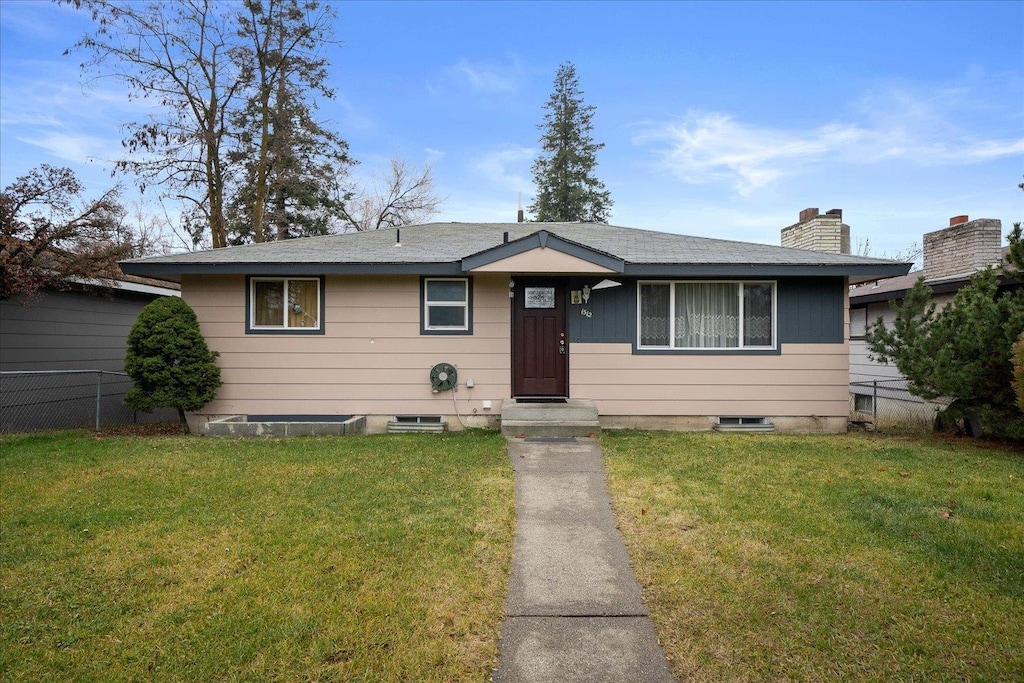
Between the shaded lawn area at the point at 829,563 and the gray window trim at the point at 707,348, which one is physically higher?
the gray window trim at the point at 707,348

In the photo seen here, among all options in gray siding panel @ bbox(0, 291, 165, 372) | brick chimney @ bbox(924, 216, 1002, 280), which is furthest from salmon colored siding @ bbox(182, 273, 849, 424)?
brick chimney @ bbox(924, 216, 1002, 280)

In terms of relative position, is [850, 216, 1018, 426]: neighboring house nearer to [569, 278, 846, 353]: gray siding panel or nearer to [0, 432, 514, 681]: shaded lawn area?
[569, 278, 846, 353]: gray siding panel

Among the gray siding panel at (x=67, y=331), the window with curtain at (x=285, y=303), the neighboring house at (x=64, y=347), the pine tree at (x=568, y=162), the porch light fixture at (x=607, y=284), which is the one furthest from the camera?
the pine tree at (x=568, y=162)

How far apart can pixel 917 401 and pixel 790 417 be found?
155 inches

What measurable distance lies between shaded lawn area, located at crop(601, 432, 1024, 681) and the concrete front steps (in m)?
1.44

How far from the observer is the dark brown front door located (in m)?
A: 9.09

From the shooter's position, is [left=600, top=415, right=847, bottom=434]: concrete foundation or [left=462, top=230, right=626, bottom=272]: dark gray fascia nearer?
[left=462, top=230, right=626, bottom=272]: dark gray fascia

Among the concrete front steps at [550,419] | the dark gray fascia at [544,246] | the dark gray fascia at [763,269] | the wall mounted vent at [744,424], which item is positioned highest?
the dark gray fascia at [544,246]

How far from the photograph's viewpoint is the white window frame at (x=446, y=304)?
894 centimetres

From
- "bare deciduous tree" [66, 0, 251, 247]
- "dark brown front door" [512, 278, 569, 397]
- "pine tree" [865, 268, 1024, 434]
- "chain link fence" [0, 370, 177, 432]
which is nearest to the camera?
"pine tree" [865, 268, 1024, 434]

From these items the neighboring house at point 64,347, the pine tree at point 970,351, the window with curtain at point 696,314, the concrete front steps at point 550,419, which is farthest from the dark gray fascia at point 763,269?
the neighboring house at point 64,347

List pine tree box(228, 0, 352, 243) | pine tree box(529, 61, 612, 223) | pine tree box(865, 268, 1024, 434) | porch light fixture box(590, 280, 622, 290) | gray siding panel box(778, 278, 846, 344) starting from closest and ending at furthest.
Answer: pine tree box(865, 268, 1024, 434) → porch light fixture box(590, 280, 622, 290) → gray siding panel box(778, 278, 846, 344) → pine tree box(228, 0, 352, 243) → pine tree box(529, 61, 612, 223)

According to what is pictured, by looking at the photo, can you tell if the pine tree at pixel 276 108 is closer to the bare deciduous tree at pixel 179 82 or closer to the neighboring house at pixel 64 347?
the bare deciduous tree at pixel 179 82

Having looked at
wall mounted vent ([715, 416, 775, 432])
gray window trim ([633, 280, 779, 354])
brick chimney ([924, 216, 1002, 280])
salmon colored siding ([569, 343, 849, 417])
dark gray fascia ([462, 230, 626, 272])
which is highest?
brick chimney ([924, 216, 1002, 280])
